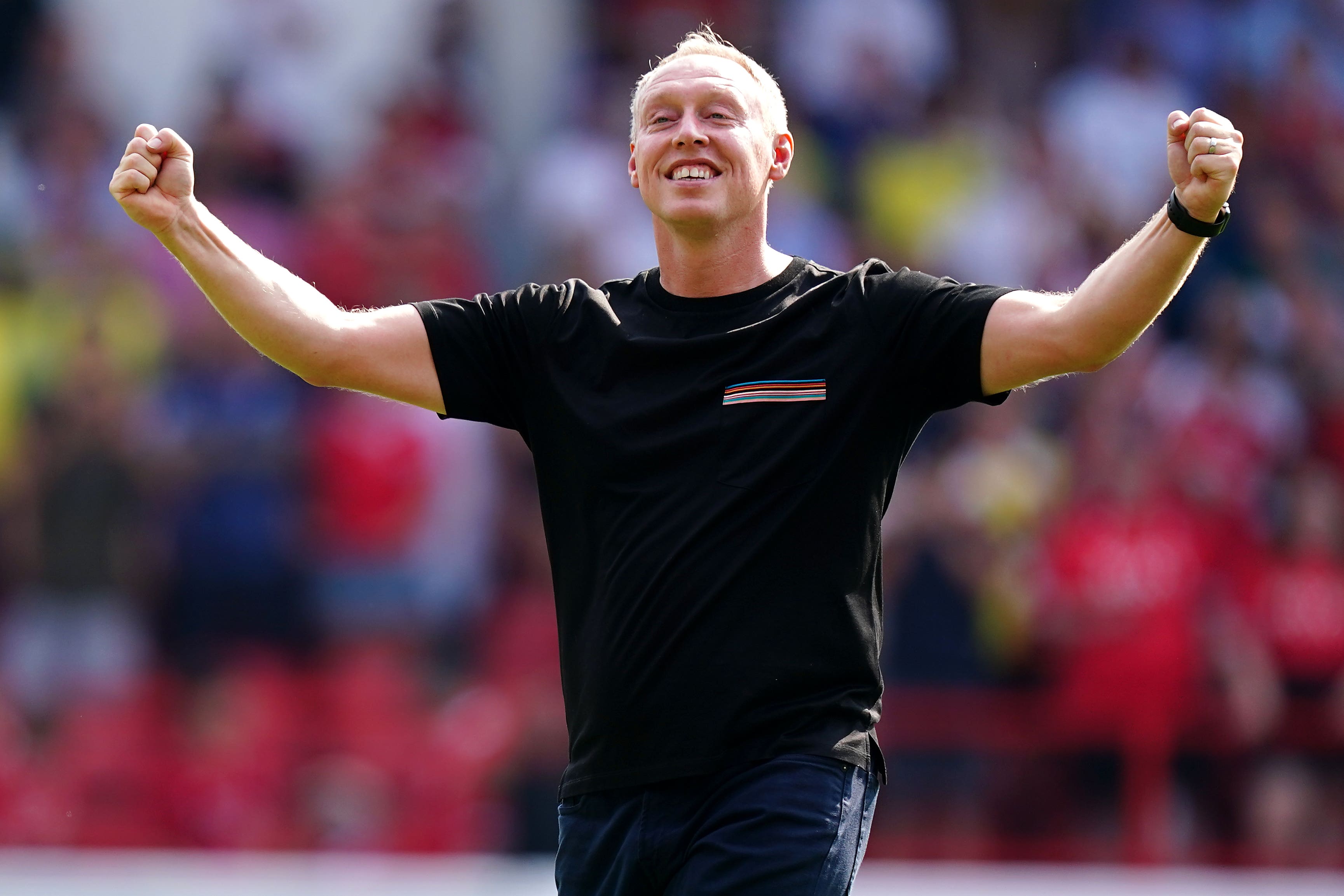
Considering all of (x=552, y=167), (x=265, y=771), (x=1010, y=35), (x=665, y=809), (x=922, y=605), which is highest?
(x=1010, y=35)

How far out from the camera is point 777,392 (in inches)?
137

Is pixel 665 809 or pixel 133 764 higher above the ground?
pixel 665 809

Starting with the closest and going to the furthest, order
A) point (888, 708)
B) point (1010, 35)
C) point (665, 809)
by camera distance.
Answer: point (665, 809) → point (888, 708) → point (1010, 35)

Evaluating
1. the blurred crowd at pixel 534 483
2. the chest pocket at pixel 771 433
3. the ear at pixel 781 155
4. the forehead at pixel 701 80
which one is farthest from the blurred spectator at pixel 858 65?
the chest pocket at pixel 771 433

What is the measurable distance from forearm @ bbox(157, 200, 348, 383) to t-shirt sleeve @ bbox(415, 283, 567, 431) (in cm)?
22

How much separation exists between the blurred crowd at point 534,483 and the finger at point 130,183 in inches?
197

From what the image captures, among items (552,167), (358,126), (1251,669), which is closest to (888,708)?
(1251,669)

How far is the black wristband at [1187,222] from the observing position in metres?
3.21

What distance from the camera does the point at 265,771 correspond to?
27.9 feet

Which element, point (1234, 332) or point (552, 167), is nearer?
point (1234, 332)

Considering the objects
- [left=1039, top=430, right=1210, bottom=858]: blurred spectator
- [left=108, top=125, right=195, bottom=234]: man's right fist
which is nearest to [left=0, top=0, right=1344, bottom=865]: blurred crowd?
[left=1039, top=430, right=1210, bottom=858]: blurred spectator

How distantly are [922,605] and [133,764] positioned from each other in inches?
152

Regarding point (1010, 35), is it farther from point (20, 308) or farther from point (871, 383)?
point (871, 383)

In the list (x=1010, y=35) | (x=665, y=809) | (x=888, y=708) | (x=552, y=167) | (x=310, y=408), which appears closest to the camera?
A: (x=665, y=809)
